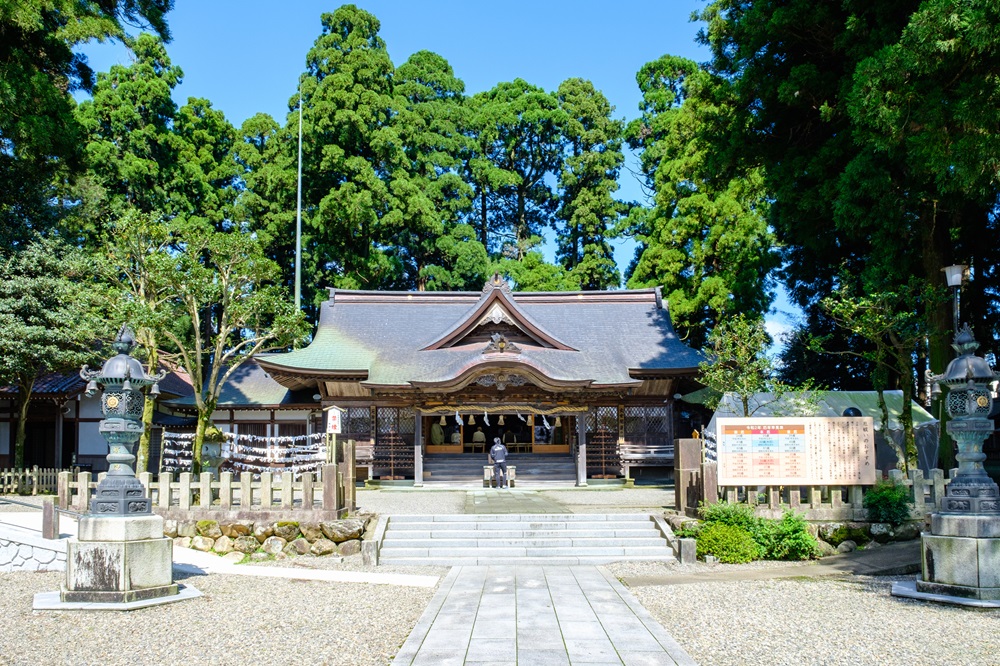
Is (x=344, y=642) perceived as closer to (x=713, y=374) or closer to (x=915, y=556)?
(x=915, y=556)

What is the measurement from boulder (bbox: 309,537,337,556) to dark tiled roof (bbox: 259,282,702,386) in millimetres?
8997

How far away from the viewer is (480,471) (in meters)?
23.3

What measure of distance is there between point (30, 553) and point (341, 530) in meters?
4.72

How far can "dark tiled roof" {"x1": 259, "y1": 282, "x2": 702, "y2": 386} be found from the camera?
75.4 ft

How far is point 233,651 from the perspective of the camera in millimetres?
7219

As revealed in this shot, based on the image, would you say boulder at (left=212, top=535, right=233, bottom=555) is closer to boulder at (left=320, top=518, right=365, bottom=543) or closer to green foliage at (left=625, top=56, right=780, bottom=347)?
boulder at (left=320, top=518, right=365, bottom=543)

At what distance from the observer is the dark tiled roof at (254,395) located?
26.3 metres

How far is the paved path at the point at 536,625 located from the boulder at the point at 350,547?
7.99ft

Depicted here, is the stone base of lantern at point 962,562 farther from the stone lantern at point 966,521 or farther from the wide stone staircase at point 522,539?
the wide stone staircase at point 522,539

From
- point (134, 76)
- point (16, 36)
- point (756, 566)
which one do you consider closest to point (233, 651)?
point (756, 566)

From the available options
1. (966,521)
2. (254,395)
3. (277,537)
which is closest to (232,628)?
(277,537)

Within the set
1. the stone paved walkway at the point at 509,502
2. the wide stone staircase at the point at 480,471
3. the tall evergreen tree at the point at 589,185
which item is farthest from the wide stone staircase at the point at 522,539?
the tall evergreen tree at the point at 589,185

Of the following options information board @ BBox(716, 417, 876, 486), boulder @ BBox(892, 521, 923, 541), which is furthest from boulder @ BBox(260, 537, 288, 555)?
boulder @ BBox(892, 521, 923, 541)

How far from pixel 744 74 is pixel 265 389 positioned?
18.3 meters
